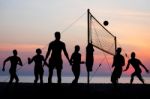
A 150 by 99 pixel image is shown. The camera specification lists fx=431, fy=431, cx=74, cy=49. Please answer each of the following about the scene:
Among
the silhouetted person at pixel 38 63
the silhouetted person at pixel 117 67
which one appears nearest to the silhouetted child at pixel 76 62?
the silhouetted person at pixel 117 67

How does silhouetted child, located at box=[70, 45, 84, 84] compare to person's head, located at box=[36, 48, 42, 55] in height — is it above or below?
below

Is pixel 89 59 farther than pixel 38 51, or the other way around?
pixel 38 51

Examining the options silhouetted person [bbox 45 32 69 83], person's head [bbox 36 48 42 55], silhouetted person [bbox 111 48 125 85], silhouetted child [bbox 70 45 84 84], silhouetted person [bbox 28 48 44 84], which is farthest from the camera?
silhouetted person [bbox 28 48 44 84]

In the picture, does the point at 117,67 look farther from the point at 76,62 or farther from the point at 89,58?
the point at 76,62

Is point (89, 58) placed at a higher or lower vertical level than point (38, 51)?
lower

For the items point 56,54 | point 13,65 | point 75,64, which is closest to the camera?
point 56,54

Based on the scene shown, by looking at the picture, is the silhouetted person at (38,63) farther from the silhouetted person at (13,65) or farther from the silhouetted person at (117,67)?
the silhouetted person at (117,67)

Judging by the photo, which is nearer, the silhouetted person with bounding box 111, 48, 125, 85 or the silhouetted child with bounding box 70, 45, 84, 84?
the silhouetted child with bounding box 70, 45, 84, 84

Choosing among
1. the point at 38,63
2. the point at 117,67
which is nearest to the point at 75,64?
the point at 117,67

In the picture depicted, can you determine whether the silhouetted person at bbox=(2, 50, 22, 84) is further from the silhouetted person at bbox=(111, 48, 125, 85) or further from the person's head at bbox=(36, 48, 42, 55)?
the silhouetted person at bbox=(111, 48, 125, 85)

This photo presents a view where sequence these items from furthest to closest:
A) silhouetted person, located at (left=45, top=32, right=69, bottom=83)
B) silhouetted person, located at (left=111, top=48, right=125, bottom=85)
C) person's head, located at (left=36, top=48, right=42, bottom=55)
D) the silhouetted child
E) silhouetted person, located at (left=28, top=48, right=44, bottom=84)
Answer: silhouetted person, located at (left=28, top=48, right=44, bottom=84)
person's head, located at (left=36, top=48, right=42, bottom=55)
silhouetted person, located at (left=111, top=48, right=125, bottom=85)
the silhouetted child
silhouetted person, located at (left=45, top=32, right=69, bottom=83)

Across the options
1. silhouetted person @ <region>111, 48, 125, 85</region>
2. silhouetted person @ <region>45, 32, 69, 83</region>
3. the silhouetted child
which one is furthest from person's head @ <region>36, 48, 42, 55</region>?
silhouetted person @ <region>45, 32, 69, 83</region>
